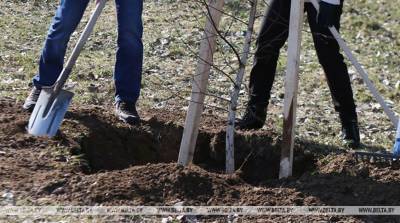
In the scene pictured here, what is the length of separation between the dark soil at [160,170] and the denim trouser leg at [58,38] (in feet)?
0.95

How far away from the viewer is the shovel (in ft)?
15.8

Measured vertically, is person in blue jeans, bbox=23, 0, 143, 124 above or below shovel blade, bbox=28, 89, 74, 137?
above

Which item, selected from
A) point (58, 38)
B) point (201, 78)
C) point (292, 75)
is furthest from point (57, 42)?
point (292, 75)

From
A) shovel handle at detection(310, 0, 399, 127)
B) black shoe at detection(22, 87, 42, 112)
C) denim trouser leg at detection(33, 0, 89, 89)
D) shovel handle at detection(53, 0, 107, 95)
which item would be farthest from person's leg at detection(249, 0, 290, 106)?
black shoe at detection(22, 87, 42, 112)

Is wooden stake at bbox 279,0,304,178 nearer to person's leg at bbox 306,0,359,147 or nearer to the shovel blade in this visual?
person's leg at bbox 306,0,359,147

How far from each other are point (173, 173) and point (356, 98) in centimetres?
341

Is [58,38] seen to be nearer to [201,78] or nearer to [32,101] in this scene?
[32,101]

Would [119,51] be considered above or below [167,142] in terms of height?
above

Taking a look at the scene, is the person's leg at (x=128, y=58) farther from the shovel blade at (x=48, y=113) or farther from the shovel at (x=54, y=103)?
the shovel blade at (x=48, y=113)

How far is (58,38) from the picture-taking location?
5.21 meters

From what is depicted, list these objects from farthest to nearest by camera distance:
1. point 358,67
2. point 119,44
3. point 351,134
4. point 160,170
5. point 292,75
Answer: point 351,134
point 119,44
point 358,67
point 292,75
point 160,170

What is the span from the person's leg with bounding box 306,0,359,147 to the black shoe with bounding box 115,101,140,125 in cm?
135

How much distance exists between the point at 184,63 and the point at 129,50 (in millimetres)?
2306

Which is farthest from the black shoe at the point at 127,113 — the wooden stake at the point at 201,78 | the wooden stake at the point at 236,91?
the wooden stake at the point at 236,91
